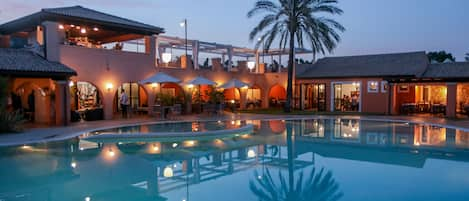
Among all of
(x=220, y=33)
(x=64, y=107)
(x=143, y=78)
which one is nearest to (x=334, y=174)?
(x=64, y=107)

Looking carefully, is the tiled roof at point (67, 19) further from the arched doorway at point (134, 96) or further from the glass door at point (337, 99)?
the glass door at point (337, 99)

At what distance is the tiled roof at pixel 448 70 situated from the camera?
23.1 m

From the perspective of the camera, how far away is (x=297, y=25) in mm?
24422

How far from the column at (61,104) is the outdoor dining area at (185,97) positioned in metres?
4.59

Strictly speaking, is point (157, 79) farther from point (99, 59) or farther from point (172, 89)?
point (172, 89)

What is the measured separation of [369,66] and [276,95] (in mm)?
9154

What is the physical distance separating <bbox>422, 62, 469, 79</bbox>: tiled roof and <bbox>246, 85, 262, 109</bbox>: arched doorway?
12958 mm

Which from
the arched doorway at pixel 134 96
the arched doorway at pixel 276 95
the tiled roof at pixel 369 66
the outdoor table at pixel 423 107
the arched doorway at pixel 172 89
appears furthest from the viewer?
the arched doorway at pixel 276 95

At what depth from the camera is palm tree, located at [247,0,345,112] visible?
79.7ft

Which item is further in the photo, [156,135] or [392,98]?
[392,98]

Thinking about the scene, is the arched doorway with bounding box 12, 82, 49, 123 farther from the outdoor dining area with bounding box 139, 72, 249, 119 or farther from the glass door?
the glass door

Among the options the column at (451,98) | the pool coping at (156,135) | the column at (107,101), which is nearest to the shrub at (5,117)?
the pool coping at (156,135)

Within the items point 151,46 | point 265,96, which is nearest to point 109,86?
point 151,46

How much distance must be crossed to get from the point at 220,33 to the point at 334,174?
42.9 metres
